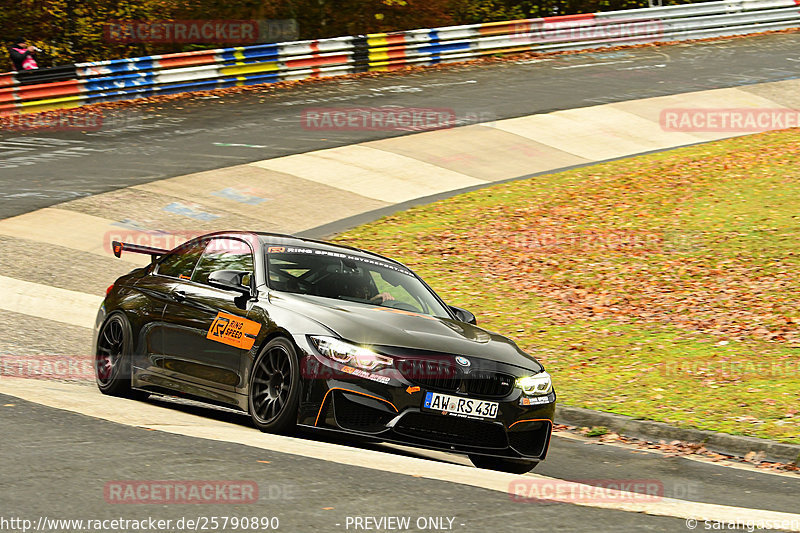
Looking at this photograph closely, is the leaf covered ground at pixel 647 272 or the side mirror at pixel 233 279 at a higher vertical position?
the side mirror at pixel 233 279

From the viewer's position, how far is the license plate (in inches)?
297

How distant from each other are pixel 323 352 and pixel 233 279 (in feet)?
4.05

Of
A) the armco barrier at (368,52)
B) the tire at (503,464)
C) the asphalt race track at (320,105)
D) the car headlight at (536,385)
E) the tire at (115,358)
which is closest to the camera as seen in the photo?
the car headlight at (536,385)

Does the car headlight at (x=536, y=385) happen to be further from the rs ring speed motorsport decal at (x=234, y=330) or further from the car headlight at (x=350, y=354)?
the rs ring speed motorsport decal at (x=234, y=330)

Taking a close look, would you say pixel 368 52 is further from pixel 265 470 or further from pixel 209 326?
pixel 265 470

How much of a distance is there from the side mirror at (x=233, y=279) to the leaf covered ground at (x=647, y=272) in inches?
140

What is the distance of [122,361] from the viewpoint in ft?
31.3

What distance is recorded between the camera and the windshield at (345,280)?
28.5 ft

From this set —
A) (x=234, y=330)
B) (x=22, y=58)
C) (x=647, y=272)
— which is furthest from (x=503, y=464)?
(x=22, y=58)

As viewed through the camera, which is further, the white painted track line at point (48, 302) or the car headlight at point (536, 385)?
the white painted track line at point (48, 302)

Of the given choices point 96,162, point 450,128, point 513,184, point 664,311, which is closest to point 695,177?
point 513,184

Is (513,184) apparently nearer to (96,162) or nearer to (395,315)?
(96,162)

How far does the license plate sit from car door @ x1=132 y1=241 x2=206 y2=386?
258 cm

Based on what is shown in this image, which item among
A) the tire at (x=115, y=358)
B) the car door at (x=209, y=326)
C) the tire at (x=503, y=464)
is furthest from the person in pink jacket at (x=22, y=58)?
the tire at (x=503, y=464)
